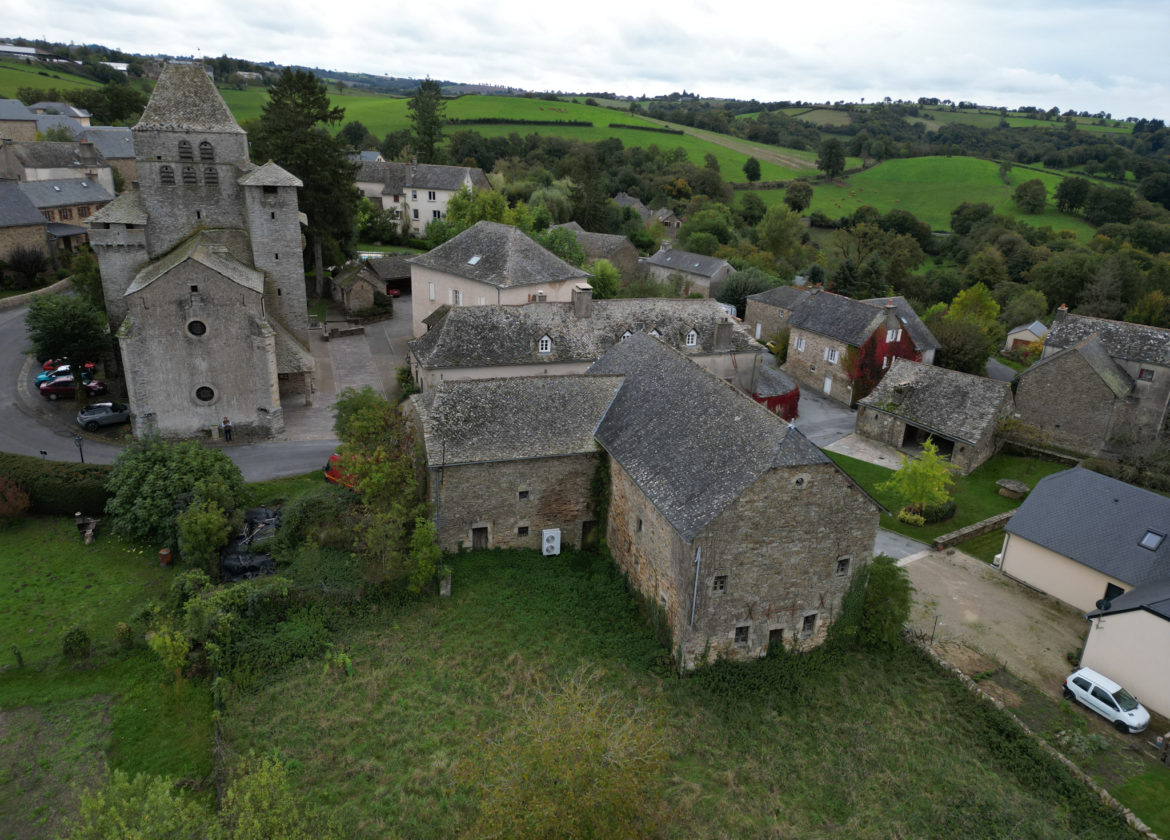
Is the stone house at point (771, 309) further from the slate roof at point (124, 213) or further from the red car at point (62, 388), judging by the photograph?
the red car at point (62, 388)

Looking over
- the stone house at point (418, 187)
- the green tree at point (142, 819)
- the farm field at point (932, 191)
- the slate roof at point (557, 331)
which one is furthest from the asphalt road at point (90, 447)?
the farm field at point (932, 191)

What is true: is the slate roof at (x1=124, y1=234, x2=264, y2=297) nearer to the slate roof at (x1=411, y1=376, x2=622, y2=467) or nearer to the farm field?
the slate roof at (x1=411, y1=376, x2=622, y2=467)

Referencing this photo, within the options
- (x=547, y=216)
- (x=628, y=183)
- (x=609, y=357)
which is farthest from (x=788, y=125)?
(x=609, y=357)

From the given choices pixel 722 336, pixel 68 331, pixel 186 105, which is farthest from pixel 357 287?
pixel 722 336

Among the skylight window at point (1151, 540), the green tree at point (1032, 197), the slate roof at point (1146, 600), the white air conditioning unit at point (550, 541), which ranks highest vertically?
the green tree at point (1032, 197)

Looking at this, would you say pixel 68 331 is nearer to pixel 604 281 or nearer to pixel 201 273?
pixel 201 273

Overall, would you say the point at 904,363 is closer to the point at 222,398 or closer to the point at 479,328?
the point at 479,328

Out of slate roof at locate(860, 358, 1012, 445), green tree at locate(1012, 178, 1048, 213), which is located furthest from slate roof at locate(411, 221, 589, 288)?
green tree at locate(1012, 178, 1048, 213)
